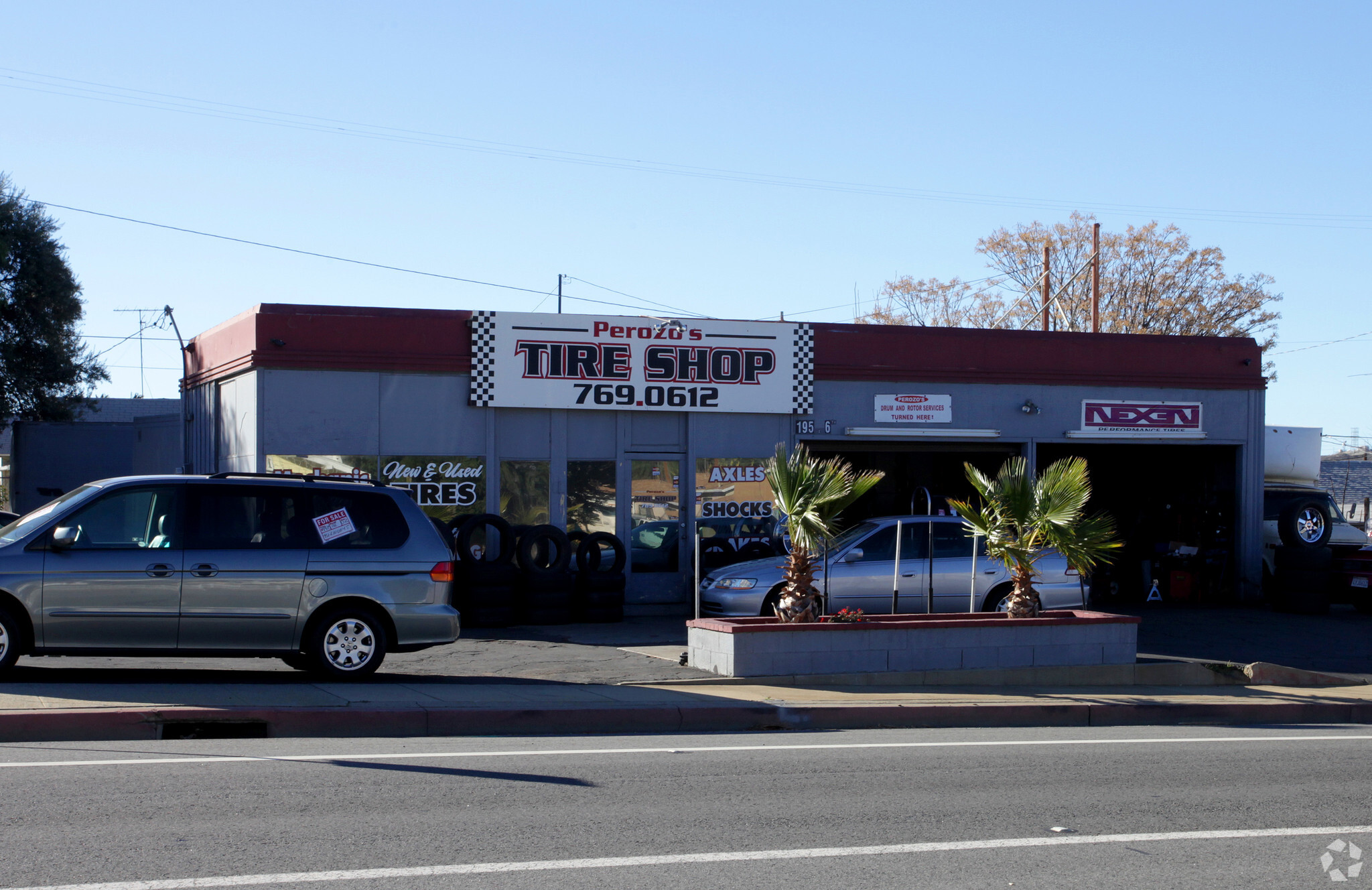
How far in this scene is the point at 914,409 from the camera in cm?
1917

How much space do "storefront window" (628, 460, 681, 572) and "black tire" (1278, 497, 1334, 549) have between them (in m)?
9.96

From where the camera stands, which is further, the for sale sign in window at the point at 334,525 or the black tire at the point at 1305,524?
the black tire at the point at 1305,524

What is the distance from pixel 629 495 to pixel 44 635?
29.8ft

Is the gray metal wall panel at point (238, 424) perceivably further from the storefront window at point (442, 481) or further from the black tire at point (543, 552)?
the black tire at point (543, 552)

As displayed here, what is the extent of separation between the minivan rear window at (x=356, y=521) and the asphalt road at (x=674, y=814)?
263 cm

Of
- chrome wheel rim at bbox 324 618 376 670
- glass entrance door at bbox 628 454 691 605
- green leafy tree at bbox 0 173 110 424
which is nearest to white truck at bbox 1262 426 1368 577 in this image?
glass entrance door at bbox 628 454 691 605

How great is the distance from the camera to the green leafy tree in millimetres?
31906

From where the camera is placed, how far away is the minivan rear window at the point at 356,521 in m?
11.2

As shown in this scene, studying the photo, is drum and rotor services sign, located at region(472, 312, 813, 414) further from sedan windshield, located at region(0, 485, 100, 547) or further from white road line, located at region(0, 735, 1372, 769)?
white road line, located at region(0, 735, 1372, 769)

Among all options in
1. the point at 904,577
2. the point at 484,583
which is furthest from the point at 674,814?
the point at 484,583

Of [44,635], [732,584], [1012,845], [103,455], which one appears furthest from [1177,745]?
[103,455]

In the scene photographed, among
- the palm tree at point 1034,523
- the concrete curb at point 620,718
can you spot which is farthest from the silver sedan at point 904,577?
the concrete curb at point 620,718

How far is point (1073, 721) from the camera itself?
11.4 m

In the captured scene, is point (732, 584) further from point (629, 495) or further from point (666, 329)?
point (666, 329)
